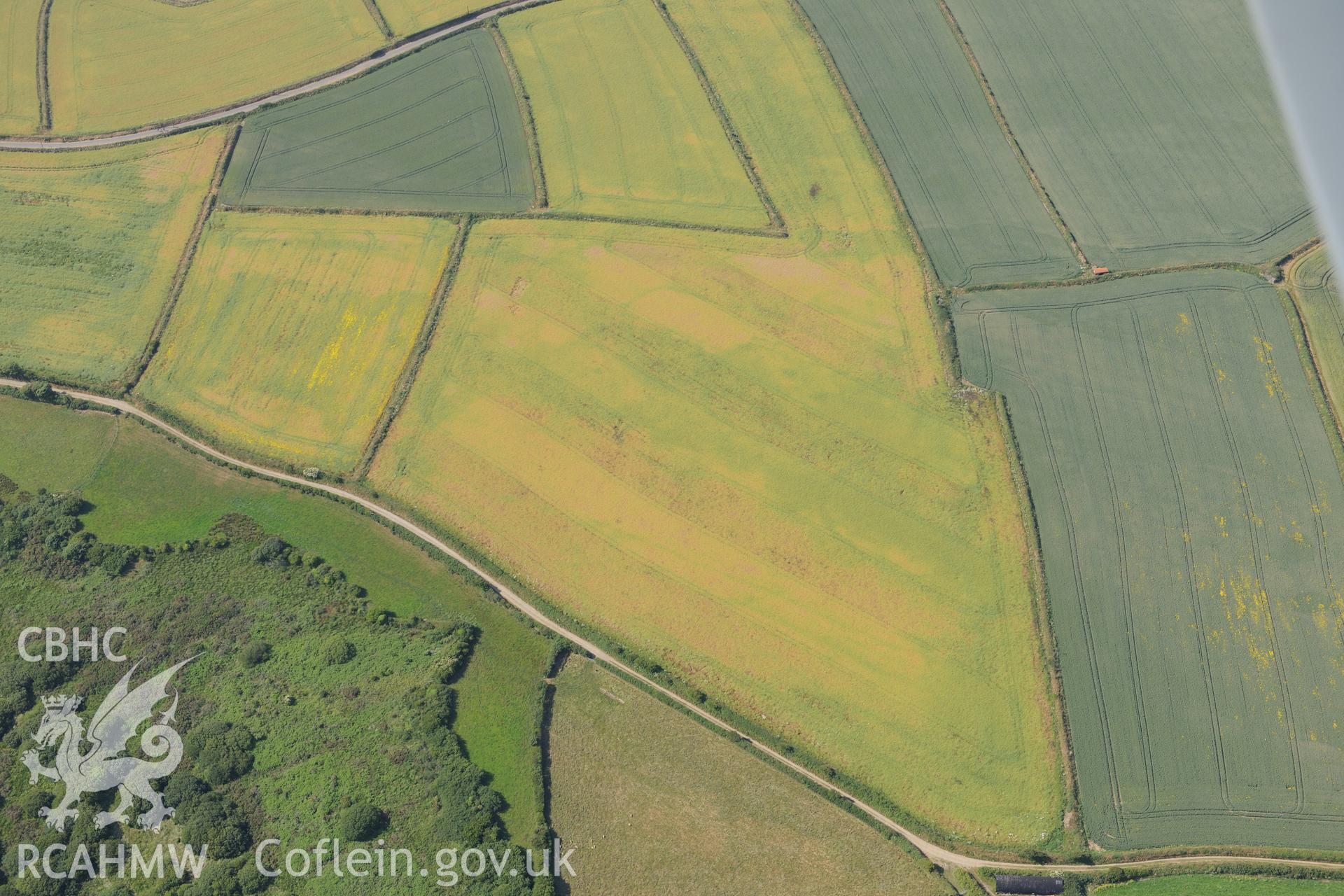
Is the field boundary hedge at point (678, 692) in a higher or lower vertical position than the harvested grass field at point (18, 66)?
lower

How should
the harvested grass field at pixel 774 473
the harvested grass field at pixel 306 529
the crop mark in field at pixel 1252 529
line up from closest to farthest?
the crop mark in field at pixel 1252 529
the harvested grass field at pixel 774 473
the harvested grass field at pixel 306 529

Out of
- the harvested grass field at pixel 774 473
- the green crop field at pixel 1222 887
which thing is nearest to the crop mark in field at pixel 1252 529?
the green crop field at pixel 1222 887

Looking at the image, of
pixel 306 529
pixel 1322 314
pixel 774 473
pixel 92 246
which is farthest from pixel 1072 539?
pixel 92 246

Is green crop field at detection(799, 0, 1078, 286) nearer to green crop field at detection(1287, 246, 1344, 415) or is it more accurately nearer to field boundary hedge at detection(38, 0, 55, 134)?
green crop field at detection(1287, 246, 1344, 415)

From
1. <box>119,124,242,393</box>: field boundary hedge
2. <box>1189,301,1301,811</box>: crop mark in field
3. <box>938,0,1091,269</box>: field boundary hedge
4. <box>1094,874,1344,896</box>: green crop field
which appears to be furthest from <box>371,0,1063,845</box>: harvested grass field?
<box>119,124,242,393</box>: field boundary hedge

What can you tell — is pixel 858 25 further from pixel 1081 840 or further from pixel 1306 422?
pixel 1081 840

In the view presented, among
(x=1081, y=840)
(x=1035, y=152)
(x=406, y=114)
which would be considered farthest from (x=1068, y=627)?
(x=406, y=114)

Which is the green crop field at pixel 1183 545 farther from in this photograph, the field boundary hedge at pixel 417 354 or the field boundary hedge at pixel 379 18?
the field boundary hedge at pixel 379 18
